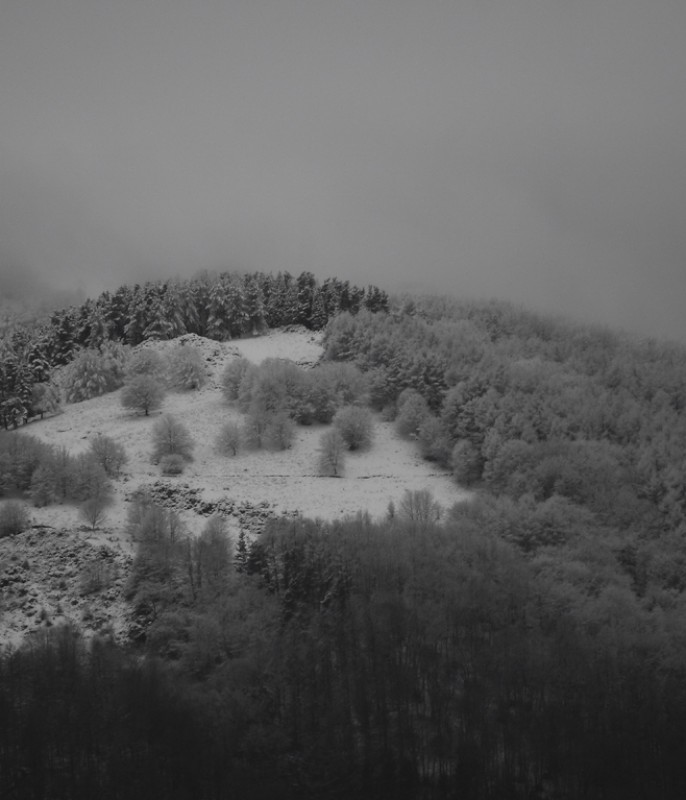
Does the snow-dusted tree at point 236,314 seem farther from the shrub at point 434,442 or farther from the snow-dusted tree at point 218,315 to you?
the shrub at point 434,442

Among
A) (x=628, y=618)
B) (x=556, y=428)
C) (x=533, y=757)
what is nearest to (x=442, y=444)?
(x=556, y=428)

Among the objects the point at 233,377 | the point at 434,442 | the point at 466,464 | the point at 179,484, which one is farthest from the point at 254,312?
Answer: the point at 466,464

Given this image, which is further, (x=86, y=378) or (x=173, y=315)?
(x=173, y=315)

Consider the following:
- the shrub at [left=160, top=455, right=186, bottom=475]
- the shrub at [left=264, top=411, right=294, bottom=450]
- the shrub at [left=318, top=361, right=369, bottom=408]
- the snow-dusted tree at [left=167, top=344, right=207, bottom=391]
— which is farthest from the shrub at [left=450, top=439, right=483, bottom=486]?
the snow-dusted tree at [left=167, top=344, right=207, bottom=391]

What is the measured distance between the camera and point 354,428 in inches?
3378

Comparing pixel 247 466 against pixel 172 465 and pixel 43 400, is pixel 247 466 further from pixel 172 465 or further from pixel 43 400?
pixel 43 400

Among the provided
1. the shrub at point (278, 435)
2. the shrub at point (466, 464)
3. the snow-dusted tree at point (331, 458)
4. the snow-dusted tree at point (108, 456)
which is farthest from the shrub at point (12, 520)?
the shrub at point (466, 464)

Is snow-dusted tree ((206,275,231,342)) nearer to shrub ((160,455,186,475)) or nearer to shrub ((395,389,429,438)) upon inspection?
shrub ((395,389,429,438))

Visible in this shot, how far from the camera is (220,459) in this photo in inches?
3194

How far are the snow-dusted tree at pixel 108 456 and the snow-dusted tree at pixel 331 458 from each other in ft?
76.0

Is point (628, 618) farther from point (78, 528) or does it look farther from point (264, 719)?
point (78, 528)

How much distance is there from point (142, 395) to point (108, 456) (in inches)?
733

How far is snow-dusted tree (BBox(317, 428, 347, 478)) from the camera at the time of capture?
78812mm

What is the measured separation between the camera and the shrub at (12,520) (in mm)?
59006
